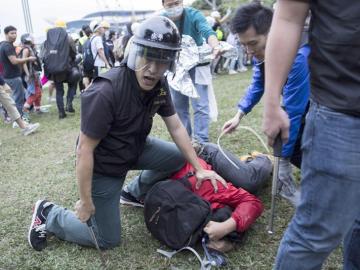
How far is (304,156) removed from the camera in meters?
1.41

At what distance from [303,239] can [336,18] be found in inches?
29.8

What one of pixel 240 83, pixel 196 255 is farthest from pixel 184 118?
pixel 240 83

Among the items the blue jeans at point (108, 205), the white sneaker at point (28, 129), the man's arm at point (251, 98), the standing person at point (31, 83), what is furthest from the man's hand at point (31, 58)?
the man's arm at point (251, 98)

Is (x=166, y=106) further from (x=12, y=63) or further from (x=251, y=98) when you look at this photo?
(x=12, y=63)

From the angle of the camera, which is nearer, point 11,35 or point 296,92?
point 296,92

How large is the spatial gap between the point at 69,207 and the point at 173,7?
2136 millimetres

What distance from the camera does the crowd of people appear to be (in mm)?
1284

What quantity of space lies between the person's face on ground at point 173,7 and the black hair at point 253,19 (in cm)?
140

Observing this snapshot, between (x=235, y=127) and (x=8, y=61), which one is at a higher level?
(x=235, y=127)

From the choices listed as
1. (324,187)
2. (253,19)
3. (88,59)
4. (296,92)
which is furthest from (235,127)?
(88,59)

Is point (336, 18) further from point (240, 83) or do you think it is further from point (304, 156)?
point (240, 83)

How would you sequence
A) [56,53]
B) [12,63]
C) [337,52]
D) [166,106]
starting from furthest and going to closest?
1. [12,63]
2. [56,53]
3. [166,106]
4. [337,52]

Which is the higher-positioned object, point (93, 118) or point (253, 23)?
point (253, 23)

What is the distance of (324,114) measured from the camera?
1.31m
